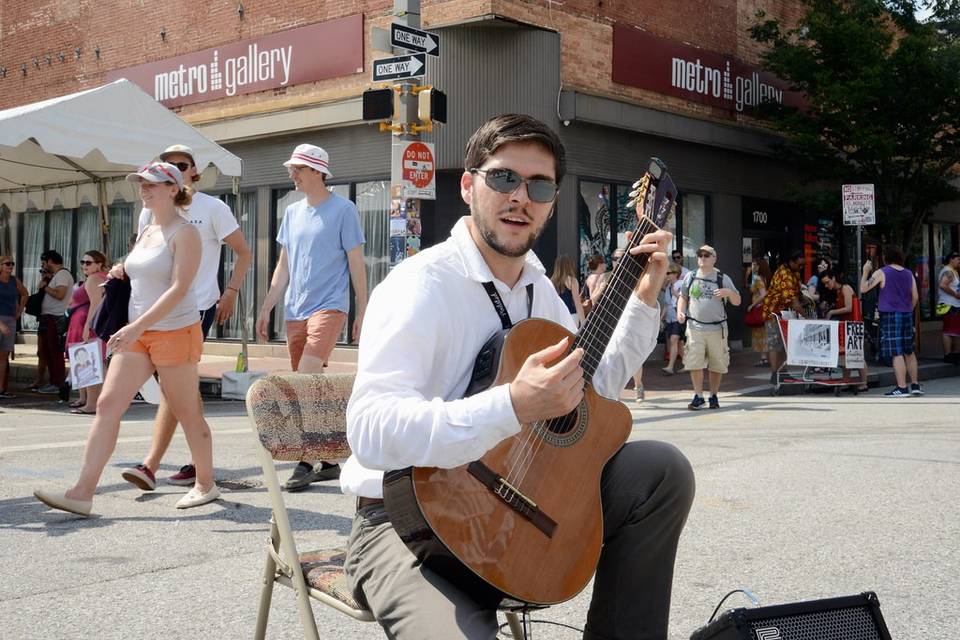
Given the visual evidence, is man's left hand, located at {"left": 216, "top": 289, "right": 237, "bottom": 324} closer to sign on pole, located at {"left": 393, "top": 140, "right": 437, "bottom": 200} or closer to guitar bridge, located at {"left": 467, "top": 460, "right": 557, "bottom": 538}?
guitar bridge, located at {"left": 467, "top": 460, "right": 557, "bottom": 538}

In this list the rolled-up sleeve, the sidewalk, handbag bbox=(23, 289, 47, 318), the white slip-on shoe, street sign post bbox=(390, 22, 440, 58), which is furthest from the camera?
the sidewalk

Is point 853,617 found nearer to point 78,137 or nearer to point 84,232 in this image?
point 78,137

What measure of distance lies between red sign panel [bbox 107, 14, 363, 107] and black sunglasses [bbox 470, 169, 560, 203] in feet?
53.3

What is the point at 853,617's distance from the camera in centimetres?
246

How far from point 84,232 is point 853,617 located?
23.5 m

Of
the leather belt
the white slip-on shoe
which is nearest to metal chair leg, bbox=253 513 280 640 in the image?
the leather belt

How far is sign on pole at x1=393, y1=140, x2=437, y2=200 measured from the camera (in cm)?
1173

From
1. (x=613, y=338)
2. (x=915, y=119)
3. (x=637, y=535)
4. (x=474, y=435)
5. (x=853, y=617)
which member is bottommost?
(x=853, y=617)

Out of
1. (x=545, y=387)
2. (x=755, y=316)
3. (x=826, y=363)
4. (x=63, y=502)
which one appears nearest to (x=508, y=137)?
(x=545, y=387)

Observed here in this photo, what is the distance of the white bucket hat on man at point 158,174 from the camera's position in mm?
5621

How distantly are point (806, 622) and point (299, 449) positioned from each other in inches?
56.2

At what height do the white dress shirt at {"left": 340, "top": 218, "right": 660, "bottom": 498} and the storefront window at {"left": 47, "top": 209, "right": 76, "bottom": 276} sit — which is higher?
the storefront window at {"left": 47, "top": 209, "right": 76, "bottom": 276}

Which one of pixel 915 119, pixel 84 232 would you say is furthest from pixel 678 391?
pixel 84 232

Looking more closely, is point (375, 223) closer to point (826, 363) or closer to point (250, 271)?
point (250, 271)
